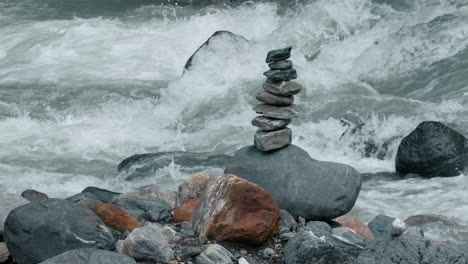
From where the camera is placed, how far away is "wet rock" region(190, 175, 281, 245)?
7.32 meters

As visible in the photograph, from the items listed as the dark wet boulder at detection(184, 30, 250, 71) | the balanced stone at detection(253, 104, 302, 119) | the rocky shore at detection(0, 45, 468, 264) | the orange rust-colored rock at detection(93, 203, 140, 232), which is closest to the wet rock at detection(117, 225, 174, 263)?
the rocky shore at detection(0, 45, 468, 264)

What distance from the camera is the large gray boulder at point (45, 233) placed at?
6.64 metres

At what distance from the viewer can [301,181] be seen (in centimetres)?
893

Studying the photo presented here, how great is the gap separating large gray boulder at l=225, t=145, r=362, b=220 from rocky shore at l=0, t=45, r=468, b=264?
0.03 ft

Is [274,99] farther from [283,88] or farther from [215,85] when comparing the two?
[215,85]

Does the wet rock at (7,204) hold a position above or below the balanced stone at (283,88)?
below

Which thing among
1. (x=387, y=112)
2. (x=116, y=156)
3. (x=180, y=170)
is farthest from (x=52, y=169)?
(x=387, y=112)

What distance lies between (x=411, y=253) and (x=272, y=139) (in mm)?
3166

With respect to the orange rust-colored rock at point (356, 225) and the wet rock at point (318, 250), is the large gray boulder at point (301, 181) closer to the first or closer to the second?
the orange rust-colored rock at point (356, 225)

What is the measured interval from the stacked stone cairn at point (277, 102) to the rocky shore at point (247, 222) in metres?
0.01

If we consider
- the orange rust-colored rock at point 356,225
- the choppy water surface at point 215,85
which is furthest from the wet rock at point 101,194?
the orange rust-colored rock at point 356,225

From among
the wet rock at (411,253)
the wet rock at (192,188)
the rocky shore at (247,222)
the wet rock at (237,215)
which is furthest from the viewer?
the wet rock at (192,188)

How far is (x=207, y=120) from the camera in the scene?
14289 mm

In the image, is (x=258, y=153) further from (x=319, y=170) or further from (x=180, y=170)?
(x=180, y=170)
